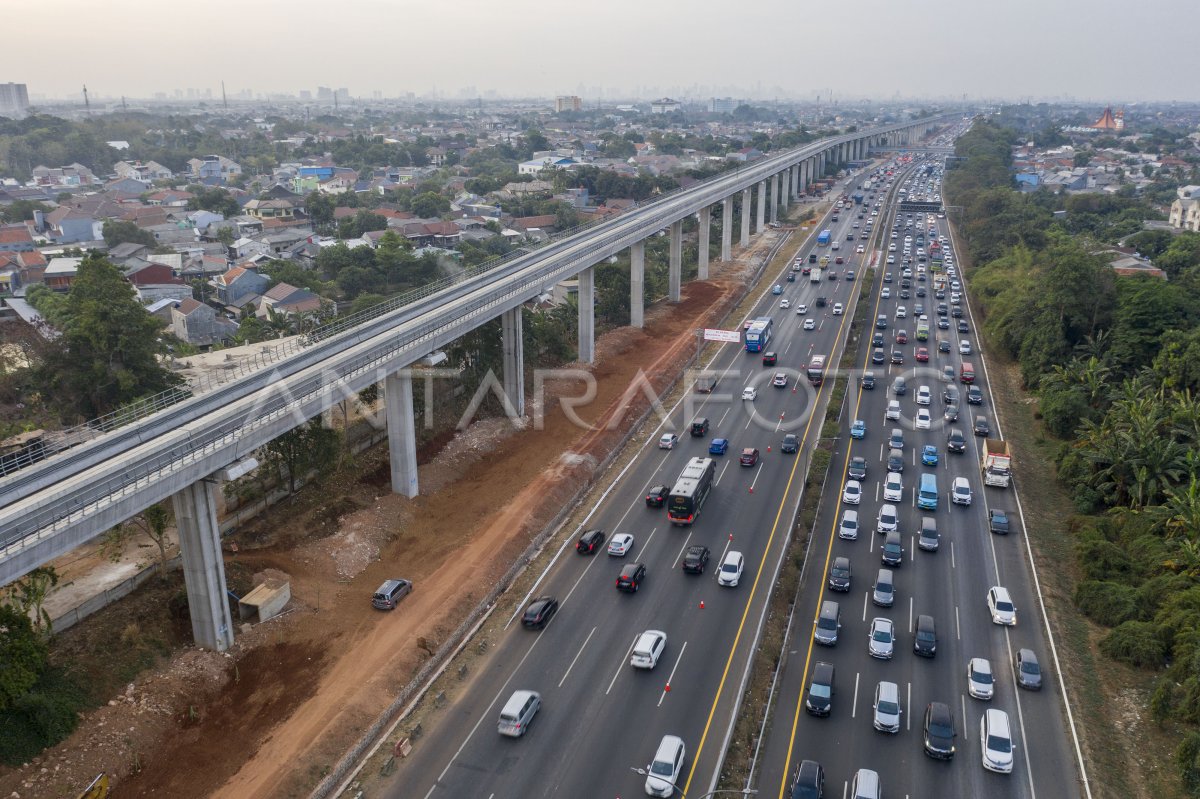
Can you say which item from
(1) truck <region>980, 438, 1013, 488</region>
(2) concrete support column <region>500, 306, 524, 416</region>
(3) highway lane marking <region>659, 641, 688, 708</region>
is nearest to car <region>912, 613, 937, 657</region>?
(3) highway lane marking <region>659, 641, 688, 708</region>

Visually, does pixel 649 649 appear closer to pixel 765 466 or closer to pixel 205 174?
pixel 765 466

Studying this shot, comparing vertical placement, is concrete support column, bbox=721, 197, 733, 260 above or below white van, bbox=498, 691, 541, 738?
above

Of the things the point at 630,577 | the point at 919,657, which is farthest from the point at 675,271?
the point at 919,657

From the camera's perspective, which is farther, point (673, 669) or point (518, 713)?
point (673, 669)

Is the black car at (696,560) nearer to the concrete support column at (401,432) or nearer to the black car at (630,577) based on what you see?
the black car at (630,577)

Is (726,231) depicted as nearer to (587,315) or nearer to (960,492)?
(587,315)

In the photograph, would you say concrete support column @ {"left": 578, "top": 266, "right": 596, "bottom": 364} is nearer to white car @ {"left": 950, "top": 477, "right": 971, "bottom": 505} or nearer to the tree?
the tree

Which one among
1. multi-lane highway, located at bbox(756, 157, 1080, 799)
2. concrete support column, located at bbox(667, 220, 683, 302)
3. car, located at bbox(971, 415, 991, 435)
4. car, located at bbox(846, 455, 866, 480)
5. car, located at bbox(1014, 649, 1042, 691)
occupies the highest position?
concrete support column, located at bbox(667, 220, 683, 302)
